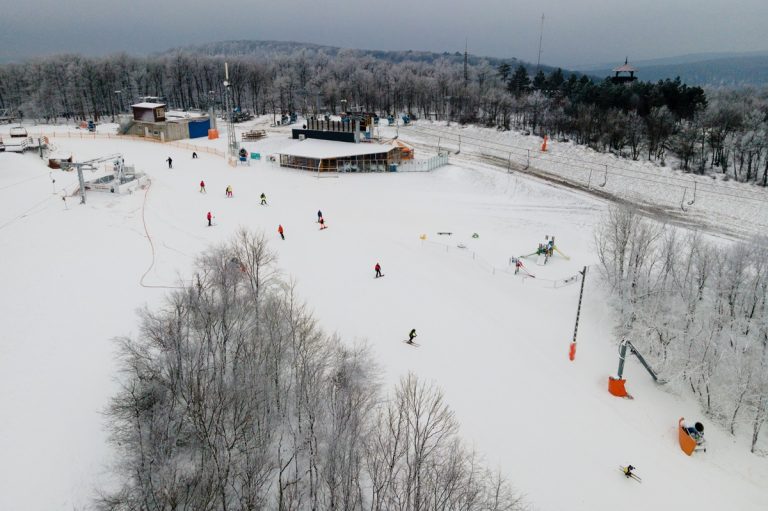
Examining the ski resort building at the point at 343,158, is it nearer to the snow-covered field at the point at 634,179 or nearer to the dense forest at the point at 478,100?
the snow-covered field at the point at 634,179

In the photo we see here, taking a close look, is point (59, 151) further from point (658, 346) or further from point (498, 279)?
point (658, 346)

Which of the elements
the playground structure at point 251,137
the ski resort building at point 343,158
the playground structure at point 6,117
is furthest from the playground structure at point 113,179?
the playground structure at point 6,117

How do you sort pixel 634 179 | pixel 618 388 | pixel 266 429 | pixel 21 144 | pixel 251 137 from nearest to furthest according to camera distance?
pixel 266 429 → pixel 618 388 → pixel 634 179 → pixel 21 144 → pixel 251 137

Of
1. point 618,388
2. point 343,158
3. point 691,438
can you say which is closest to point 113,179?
point 343,158

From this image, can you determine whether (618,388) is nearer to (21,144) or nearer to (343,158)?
(343,158)

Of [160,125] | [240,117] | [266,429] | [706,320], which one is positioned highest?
[240,117]

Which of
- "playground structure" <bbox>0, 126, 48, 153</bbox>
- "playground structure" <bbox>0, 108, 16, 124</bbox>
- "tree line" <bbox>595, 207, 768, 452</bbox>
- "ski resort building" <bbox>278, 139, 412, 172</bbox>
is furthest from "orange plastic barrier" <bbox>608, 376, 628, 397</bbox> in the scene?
"playground structure" <bbox>0, 108, 16, 124</bbox>
